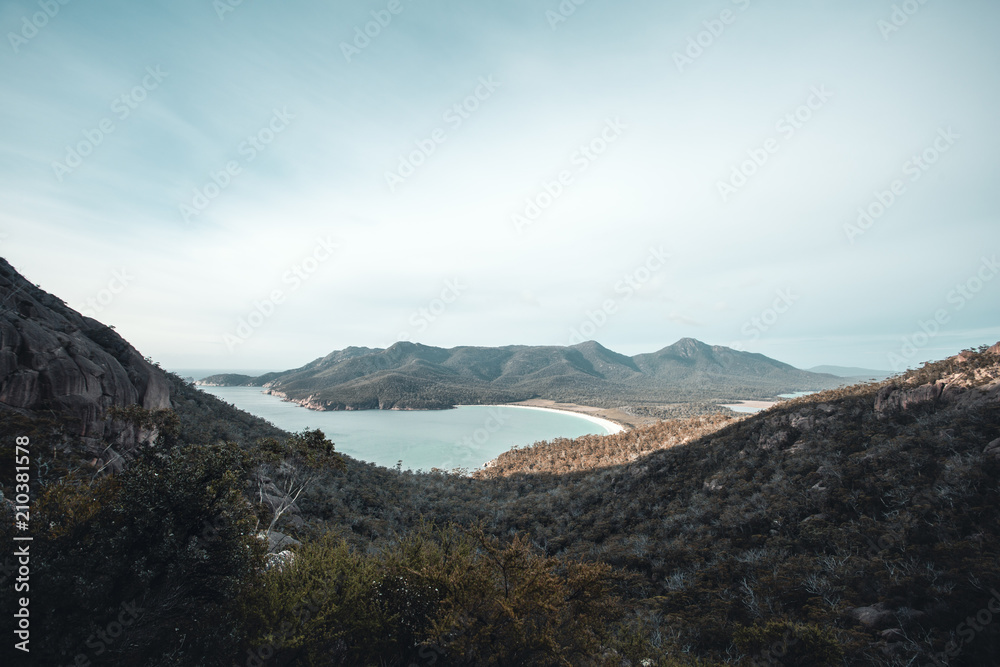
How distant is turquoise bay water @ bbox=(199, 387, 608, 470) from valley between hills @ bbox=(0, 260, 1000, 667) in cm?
2823

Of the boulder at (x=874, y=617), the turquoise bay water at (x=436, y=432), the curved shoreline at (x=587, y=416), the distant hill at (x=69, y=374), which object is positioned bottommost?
the turquoise bay water at (x=436, y=432)

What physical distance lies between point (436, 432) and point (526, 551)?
5612 centimetres

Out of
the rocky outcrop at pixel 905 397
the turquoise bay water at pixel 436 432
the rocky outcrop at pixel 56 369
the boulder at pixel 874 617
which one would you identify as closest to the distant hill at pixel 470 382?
the turquoise bay water at pixel 436 432

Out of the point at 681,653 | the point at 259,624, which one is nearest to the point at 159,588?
the point at 259,624

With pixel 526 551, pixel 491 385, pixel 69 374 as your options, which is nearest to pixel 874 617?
pixel 526 551

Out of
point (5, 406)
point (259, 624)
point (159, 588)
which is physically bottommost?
point (259, 624)

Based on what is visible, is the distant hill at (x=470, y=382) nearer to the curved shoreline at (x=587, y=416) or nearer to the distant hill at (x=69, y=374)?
the curved shoreline at (x=587, y=416)

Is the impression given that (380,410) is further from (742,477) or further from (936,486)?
(936,486)

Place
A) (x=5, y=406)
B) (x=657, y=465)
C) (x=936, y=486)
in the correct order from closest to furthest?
(x=936, y=486) < (x=5, y=406) < (x=657, y=465)

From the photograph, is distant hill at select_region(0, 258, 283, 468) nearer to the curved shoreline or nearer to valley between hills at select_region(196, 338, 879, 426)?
the curved shoreline

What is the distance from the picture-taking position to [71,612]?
12.2 feet

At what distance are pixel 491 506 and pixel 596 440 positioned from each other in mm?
16590

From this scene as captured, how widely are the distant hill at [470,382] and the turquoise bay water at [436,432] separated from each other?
8.68m

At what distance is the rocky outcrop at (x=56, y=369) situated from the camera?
31.1ft
